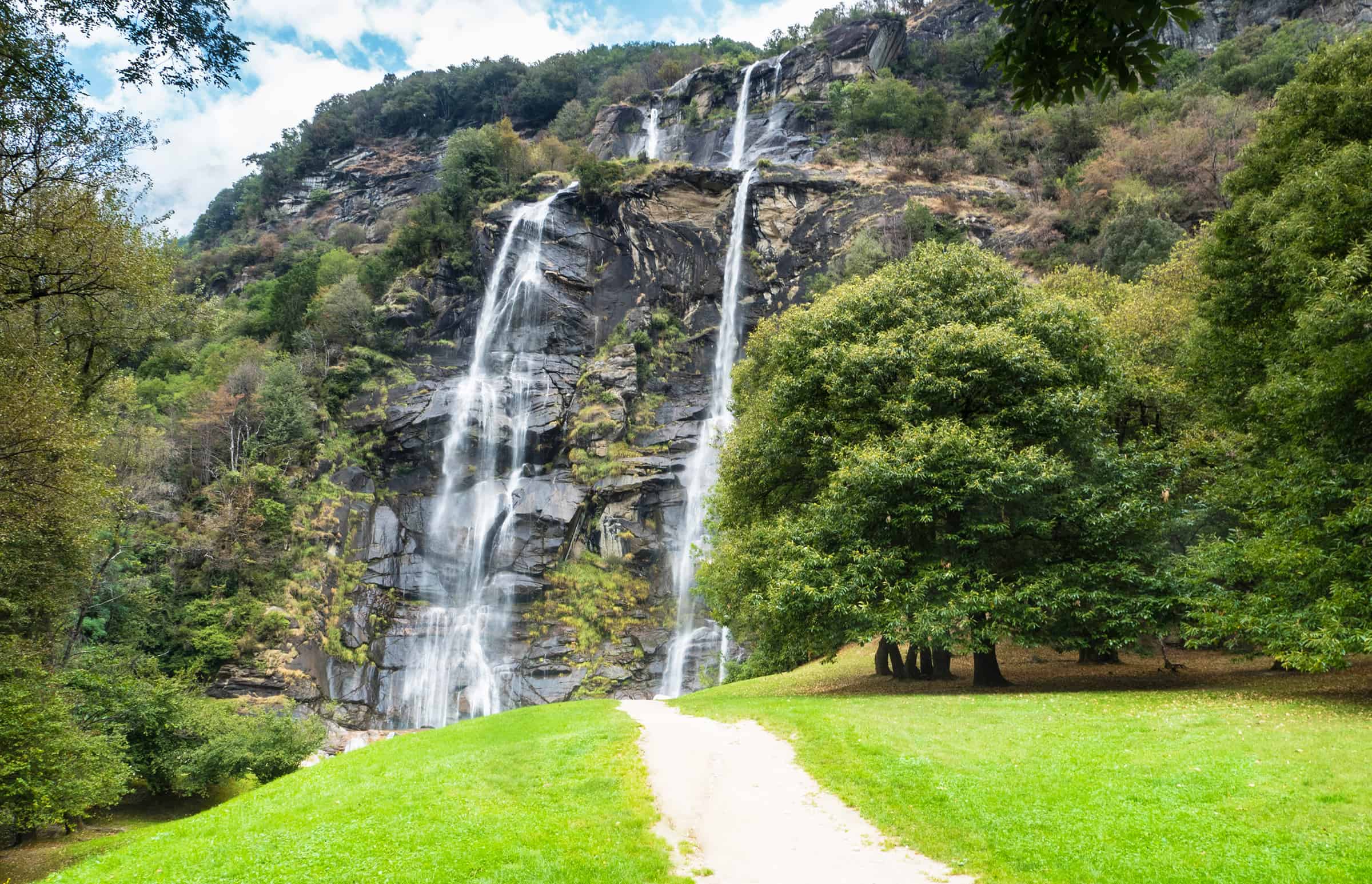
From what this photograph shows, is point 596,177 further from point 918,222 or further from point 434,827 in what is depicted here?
point 434,827

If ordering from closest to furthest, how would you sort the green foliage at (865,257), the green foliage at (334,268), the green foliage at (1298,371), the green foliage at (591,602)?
the green foliage at (1298,371) → the green foliage at (591,602) → the green foliage at (865,257) → the green foliage at (334,268)

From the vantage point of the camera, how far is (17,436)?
1419 cm

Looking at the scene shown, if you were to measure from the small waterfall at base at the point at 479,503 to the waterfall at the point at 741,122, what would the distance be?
738 inches

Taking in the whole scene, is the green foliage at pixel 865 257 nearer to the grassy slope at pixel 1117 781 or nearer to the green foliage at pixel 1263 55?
the grassy slope at pixel 1117 781

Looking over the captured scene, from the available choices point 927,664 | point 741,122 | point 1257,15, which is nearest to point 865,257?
point 927,664

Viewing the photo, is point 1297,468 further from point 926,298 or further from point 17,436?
point 17,436

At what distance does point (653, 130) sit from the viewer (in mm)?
70000

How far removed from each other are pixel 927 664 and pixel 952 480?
27.7 feet

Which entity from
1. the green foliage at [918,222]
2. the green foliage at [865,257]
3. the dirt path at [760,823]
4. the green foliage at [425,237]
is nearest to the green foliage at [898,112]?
the green foliage at [918,222]

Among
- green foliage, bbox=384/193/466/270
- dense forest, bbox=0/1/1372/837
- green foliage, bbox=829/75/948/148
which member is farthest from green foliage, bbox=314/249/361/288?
green foliage, bbox=829/75/948/148

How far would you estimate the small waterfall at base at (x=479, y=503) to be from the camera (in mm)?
35438

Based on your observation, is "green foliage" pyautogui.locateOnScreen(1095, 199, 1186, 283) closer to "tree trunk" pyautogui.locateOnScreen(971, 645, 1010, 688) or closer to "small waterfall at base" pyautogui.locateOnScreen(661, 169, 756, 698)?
"small waterfall at base" pyautogui.locateOnScreen(661, 169, 756, 698)

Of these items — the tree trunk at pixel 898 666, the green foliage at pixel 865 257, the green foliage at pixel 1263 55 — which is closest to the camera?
the tree trunk at pixel 898 666

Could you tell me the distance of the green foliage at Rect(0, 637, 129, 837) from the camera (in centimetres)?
1609
